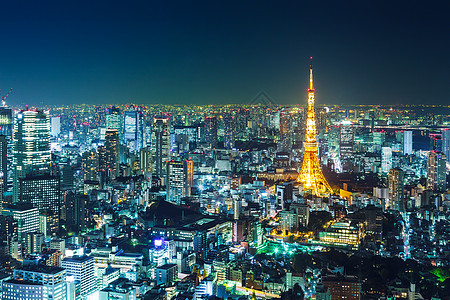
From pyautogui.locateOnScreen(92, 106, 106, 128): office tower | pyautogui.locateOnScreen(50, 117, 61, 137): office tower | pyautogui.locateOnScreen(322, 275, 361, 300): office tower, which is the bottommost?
pyautogui.locateOnScreen(322, 275, 361, 300): office tower

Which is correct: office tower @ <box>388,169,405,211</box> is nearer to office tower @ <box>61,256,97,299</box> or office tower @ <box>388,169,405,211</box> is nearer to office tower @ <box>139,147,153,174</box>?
office tower @ <box>61,256,97,299</box>

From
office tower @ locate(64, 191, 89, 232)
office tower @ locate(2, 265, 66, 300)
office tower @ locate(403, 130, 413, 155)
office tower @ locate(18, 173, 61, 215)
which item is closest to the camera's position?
office tower @ locate(2, 265, 66, 300)

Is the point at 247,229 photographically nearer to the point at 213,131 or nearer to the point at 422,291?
the point at 422,291

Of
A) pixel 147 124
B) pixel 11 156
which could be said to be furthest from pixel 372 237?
pixel 147 124

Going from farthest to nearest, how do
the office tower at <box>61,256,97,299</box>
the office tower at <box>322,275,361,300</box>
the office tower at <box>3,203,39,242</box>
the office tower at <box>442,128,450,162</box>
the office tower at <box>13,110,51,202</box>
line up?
1. the office tower at <box>442,128,450,162</box>
2. the office tower at <box>13,110,51,202</box>
3. the office tower at <box>3,203,39,242</box>
4. the office tower at <box>61,256,97,299</box>
5. the office tower at <box>322,275,361,300</box>

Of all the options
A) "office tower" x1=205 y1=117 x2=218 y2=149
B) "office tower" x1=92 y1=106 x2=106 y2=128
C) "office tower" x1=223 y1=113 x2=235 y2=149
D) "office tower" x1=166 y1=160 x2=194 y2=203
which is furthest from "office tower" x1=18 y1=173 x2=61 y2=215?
"office tower" x1=205 y1=117 x2=218 y2=149

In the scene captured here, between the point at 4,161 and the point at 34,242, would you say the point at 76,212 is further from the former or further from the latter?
the point at 4,161

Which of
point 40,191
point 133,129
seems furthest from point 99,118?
point 40,191
